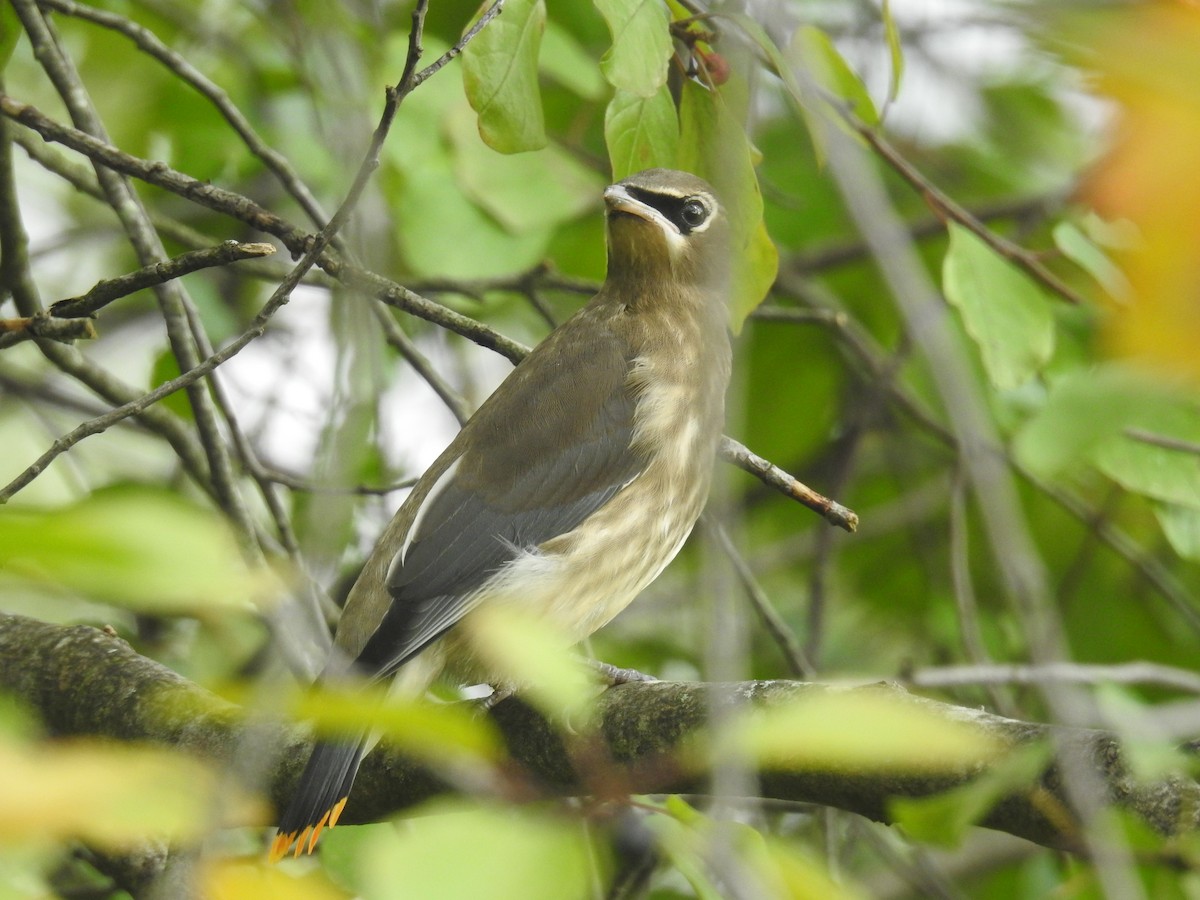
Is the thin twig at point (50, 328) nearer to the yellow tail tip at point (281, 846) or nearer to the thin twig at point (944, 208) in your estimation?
the yellow tail tip at point (281, 846)

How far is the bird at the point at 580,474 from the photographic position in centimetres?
346

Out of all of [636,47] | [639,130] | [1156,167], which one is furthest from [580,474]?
[1156,167]

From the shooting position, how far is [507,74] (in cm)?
274

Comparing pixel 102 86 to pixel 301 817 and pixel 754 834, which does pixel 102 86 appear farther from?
pixel 754 834

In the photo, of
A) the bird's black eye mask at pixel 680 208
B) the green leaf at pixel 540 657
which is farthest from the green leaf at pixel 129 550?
the bird's black eye mask at pixel 680 208

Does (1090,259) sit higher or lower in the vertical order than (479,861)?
lower

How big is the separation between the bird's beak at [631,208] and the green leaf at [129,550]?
2592 mm

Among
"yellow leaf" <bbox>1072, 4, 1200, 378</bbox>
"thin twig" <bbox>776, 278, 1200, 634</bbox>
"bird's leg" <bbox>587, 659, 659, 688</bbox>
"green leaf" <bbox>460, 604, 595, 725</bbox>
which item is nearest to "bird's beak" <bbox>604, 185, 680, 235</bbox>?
"thin twig" <bbox>776, 278, 1200, 634</bbox>

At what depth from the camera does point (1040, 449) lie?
4.02 feet

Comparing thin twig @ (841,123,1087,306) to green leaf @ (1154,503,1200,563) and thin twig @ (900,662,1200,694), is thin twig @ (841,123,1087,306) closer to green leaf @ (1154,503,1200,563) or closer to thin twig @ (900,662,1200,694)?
green leaf @ (1154,503,1200,563)

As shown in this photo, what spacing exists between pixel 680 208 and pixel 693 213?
55mm

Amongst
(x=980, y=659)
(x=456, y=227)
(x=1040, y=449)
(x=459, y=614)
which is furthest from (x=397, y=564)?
(x=1040, y=449)

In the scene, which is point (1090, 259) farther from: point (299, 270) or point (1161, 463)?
point (299, 270)

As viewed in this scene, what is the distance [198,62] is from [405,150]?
140 centimetres
